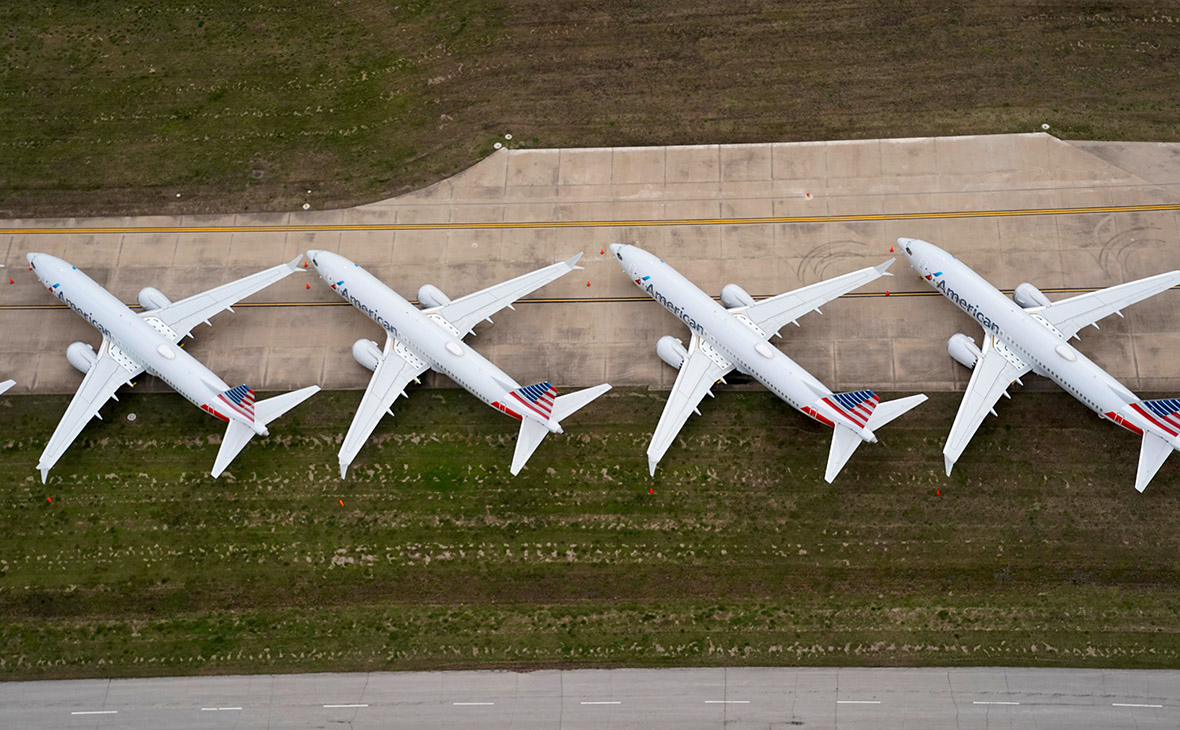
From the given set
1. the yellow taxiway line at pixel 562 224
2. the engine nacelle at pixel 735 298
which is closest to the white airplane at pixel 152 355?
the yellow taxiway line at pixel 562 224

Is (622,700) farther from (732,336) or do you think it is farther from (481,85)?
(481,85)

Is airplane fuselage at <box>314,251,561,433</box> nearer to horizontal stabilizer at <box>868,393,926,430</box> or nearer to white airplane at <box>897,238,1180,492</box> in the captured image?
horizontal stabilizer at <box>868,393,926,430</box>

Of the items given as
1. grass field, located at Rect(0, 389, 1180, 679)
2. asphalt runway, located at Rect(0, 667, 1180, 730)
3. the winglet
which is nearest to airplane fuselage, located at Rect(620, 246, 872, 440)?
the winglet

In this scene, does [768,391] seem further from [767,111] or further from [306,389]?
[306,389]

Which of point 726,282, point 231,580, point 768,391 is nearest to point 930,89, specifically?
point 726,282

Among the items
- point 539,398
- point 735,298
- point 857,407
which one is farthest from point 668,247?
point 857,407

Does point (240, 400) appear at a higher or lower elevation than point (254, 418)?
higher
